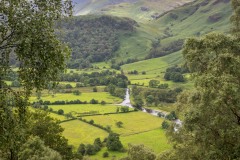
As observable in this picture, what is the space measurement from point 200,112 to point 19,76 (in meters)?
14.2

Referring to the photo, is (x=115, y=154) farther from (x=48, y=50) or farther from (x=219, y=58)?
(x=48, y=50)

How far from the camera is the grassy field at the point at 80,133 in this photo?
9156cm

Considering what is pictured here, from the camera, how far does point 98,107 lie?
13000 centimetres

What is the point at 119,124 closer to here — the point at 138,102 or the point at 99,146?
the point at 99,146

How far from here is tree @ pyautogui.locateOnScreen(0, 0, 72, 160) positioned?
599 inches

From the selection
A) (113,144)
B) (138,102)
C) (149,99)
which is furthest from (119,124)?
(149,99)

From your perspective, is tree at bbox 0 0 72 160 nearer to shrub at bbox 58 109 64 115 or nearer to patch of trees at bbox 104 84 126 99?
shrub at bbox 58 109 64 115

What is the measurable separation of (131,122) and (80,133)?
75.4ft

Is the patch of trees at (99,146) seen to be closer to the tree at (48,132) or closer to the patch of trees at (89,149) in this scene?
the patch of trees at (89,149)

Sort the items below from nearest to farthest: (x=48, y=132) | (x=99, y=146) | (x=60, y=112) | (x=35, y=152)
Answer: (x=35, y=152)
(x=48, y=132)
(x=99, y=146)
(x=60, y=112)

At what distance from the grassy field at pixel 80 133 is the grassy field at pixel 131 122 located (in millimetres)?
5720

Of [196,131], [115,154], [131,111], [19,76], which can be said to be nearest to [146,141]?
[115,154]

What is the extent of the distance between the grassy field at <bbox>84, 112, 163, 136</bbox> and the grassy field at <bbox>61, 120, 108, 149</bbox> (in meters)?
5.72

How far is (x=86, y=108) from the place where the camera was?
12588 cm
